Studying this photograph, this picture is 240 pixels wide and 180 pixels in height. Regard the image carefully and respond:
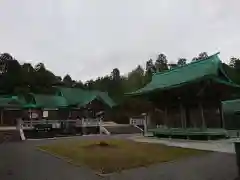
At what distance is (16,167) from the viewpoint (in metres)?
10.2

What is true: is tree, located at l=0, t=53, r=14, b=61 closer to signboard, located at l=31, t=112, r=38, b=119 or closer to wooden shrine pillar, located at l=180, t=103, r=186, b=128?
signboard, located at l=31, t=112, r=38, b=119

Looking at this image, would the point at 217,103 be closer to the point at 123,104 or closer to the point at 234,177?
the point at 234,177

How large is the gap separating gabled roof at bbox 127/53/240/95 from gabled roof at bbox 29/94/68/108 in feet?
67.1

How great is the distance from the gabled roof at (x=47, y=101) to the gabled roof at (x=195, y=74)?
20.4m

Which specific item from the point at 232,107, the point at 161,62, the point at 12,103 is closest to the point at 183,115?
the point at 232,107

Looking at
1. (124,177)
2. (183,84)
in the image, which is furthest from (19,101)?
(124,177)

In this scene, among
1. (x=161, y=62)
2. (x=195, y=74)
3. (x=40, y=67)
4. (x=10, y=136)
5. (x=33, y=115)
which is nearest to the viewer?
(x=195, y=74)

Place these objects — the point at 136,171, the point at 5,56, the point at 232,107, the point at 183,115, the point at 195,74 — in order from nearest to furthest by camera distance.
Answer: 1. the point at 136,171
2. the point at 183,115
3. the point at 195,74
4. the point at 232,107
5. the point at 5,56

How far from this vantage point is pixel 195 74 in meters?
23.5

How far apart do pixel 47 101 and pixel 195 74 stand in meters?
26.8

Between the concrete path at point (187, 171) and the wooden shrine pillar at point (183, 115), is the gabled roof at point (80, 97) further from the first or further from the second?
the concrete path at point (187, 171)

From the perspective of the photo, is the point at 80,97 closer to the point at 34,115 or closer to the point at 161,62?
the point at 34,115

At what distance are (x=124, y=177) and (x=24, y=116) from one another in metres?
35.3

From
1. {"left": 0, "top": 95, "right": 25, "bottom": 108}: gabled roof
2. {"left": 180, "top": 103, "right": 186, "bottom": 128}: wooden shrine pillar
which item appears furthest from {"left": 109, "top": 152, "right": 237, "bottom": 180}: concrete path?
{"left": 0, "top": 95, "right": 25, "bottom": 108}: gabled roof
